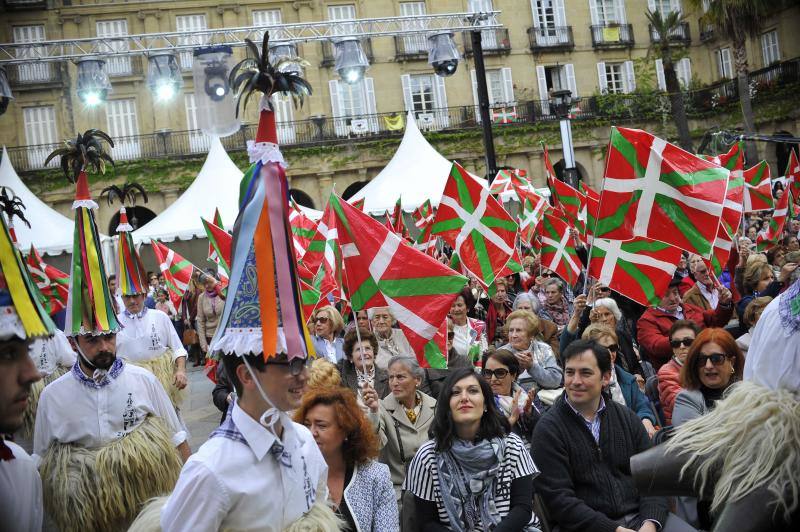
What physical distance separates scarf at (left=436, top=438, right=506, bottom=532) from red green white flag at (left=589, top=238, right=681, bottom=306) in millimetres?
3163

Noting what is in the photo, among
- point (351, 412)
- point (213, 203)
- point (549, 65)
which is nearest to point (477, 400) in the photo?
point (351, 412)

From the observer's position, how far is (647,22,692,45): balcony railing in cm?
4181

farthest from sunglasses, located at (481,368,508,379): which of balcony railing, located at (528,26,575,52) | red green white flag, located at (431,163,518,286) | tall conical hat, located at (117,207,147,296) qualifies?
balcony railing, located at (528,26,575,52)

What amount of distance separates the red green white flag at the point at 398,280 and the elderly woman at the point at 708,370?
186 cm

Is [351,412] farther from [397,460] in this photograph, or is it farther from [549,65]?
[549,65]

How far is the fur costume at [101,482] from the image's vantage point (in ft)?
16.1

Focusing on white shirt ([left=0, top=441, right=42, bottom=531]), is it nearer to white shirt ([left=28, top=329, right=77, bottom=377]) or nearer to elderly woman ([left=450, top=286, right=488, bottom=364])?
white shirt ([left=28, top=329, right=77, bottom=377])

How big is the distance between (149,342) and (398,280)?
3141mm

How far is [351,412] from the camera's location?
15.2 ft

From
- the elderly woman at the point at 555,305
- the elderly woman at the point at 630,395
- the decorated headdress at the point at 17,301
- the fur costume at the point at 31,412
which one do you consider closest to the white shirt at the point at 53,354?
the fur costume at the point at 31,412

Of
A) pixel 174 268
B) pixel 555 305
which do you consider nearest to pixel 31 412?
pixel 555 305

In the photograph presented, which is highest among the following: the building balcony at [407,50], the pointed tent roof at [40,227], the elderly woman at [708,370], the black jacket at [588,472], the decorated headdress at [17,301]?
the building balcony at [407,50]

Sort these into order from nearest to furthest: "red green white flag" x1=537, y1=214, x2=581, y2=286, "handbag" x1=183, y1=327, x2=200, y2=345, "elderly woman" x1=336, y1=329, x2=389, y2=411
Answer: "elderly woman" x1=336, y1=329, x2=389, y2=411
"red green white flag" x1=537, y1=214, x2=581, y2=286
"handbag" x1=183, y1=327, x2=200, y2=345

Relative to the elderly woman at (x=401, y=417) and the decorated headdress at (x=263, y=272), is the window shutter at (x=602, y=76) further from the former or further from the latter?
the decorated headdress at (x=263, y=272)
